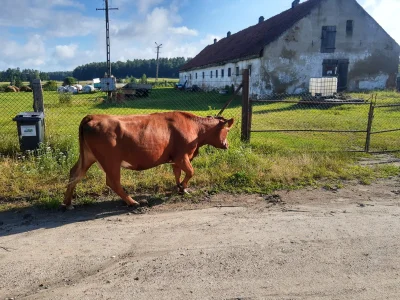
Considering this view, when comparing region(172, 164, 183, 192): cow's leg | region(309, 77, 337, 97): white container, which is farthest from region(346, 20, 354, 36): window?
region(172, 164, 183, 192): cow's leg

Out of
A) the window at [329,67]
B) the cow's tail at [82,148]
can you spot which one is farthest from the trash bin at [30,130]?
the window at [329,67]

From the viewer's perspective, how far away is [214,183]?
18.4ft

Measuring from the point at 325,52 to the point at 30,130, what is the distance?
76.2 feet

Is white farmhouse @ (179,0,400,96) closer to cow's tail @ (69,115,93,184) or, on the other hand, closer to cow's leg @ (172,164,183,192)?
cow's leg @ (172,164,183,192)

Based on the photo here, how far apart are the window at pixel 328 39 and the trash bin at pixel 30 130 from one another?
2286cm

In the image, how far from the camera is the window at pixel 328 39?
24.3 metres

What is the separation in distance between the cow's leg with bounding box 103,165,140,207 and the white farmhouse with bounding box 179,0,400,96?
65.9 ft

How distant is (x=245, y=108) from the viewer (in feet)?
25.3

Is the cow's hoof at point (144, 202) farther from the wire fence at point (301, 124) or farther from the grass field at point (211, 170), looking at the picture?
the wire fence at point (301, 124)

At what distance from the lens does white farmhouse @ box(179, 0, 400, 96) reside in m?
23.4

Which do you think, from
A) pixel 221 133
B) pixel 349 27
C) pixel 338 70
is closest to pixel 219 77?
pixel 338 70

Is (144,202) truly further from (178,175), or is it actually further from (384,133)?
(384,133)

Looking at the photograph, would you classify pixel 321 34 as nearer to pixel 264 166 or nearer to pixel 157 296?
pixel 264 166

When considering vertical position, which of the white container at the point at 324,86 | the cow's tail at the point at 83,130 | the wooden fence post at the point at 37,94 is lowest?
the cow's tail at the point at 83,130
